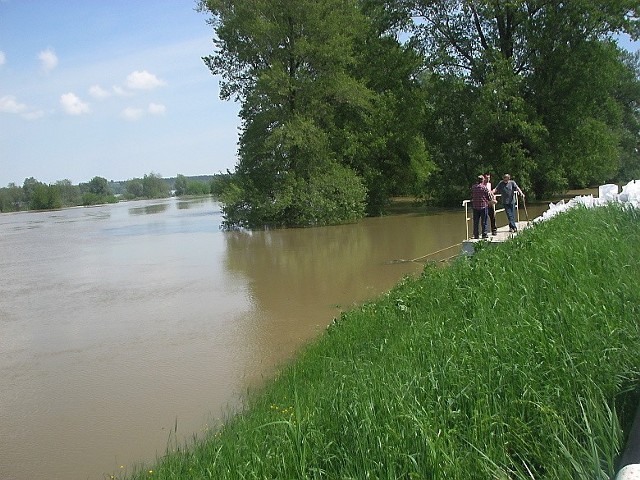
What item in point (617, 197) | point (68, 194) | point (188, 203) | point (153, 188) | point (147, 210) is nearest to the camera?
point (617, 197)

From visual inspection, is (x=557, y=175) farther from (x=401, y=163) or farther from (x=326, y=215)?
(x=326, y=215)

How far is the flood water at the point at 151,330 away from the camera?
6.89 m

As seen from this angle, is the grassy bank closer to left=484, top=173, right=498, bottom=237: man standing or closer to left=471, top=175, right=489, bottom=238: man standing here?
left=471, top=175, right=489, bottom=238: man standing

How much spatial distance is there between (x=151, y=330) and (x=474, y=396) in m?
8.34

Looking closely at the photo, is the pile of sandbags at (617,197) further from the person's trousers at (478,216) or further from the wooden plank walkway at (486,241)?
the person's trousers at (478,216)

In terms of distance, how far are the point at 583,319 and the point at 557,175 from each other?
92.0 feet

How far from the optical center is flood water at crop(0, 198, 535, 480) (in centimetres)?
689

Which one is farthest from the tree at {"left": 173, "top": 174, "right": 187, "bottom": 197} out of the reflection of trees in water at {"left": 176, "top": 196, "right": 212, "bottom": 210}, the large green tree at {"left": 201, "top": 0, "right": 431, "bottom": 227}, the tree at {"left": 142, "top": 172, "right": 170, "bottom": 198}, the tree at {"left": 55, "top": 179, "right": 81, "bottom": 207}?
the large green tree at {"left": 201, "top": 0, "right": 431, "bottom": 227}

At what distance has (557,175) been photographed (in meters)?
31.2

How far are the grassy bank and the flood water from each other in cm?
118

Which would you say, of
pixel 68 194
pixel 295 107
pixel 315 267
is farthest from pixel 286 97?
pixel 68 194

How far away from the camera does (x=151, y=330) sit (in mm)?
11453

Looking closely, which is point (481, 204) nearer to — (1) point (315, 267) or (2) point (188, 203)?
(1) point (315, 267)

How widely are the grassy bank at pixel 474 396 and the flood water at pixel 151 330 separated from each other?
118cm
